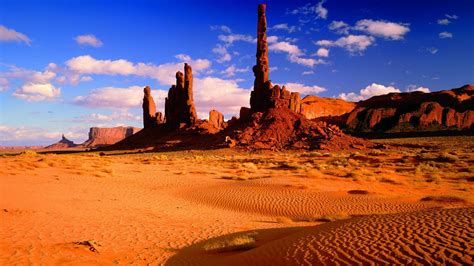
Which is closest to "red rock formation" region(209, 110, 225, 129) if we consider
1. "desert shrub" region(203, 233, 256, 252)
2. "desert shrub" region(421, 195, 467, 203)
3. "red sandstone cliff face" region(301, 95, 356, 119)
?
"red sandstone cliff face" region(301, 95, 356, 119)

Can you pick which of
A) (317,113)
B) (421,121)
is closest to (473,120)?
(421,121)

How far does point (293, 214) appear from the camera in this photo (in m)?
14.7

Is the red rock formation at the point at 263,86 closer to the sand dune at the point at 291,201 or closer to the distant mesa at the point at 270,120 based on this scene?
the distant mesa at the point at 270,120

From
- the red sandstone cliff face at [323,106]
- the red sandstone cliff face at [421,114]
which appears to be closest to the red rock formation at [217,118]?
the red sandstone cliff face at [421,114]

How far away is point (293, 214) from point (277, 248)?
784cm

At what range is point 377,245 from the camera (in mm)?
6020

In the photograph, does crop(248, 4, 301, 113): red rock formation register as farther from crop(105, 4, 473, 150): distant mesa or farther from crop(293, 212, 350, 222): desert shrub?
crop(293, 212, 350, 222): desert shrub

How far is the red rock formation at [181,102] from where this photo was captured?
81562mm

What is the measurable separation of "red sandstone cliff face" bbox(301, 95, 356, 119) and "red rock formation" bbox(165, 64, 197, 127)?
6059 centimetres

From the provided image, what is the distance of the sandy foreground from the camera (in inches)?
249

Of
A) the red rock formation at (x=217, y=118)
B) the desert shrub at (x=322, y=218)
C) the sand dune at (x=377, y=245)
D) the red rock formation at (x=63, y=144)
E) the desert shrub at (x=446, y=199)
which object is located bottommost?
the desert shrub at (x=322, y=218)

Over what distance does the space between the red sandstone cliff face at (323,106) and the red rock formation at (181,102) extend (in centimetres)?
6059

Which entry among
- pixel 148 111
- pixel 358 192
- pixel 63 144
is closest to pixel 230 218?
pixel 358 192

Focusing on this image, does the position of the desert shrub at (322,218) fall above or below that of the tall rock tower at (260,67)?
below
